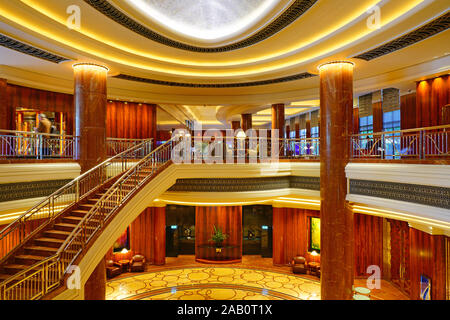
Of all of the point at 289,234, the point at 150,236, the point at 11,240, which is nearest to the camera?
the point at 11,240

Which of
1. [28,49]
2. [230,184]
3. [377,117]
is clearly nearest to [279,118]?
[377,117]

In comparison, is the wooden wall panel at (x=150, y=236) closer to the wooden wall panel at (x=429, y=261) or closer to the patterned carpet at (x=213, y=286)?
the patterned carpet at (x=213, y=286)

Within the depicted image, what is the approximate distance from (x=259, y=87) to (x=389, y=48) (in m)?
5.06

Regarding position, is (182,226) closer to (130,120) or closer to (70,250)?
(130,120)

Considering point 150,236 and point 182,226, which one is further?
point 182,226

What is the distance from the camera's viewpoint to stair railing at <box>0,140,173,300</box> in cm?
438

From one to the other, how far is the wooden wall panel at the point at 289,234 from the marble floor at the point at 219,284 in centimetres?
53

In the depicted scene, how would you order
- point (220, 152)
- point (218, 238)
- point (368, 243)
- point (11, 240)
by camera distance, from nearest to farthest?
point (11, 240)
point (220, 152)
point (368, 243)
point (218, 238)

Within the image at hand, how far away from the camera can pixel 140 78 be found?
10.2 m

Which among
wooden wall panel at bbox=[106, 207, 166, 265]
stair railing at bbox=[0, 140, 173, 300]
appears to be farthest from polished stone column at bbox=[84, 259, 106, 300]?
wooden wall panel at bbox=[106, 207, 166, 265]

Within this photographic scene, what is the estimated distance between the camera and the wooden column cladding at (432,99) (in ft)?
29.1

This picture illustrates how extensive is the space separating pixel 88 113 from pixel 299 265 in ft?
31.1

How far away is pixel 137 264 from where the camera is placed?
11977 mm

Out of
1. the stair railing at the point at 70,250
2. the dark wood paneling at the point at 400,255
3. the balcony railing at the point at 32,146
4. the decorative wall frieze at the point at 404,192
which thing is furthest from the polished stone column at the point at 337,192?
the balcony railing at the point at 32,146
